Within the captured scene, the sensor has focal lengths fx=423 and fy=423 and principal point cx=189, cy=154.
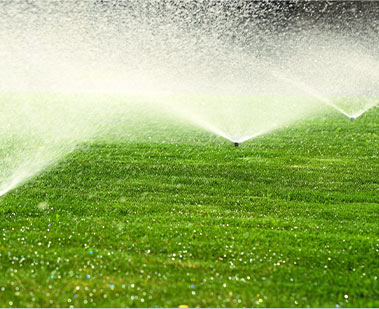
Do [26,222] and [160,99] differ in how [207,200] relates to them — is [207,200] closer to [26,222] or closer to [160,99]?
[26,222]

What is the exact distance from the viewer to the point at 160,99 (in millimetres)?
18109

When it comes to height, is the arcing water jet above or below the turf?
above

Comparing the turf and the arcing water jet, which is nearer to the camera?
the turf

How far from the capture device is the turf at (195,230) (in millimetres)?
4152

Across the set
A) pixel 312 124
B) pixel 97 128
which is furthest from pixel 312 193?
pixel 97 128

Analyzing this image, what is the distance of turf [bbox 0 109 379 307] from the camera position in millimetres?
4152

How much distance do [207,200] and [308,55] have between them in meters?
16.4

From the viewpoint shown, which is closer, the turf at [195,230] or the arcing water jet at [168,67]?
the turf at [195,230]

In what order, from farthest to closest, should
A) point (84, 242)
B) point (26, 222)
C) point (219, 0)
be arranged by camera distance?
point (219, 0) < point (26, 222) < point (84, 242)

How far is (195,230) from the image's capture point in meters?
5.53

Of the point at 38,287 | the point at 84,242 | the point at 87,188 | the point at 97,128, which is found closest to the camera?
the point at 38,287

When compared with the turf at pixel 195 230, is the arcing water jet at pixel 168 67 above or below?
above

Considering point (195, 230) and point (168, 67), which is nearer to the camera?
point (195, 230)

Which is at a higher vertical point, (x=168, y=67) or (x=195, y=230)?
(x=168, y=67)
